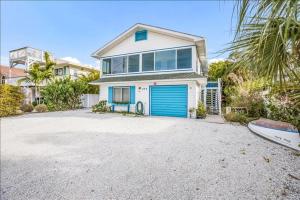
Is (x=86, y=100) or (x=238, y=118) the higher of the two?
(x=86, y=100)

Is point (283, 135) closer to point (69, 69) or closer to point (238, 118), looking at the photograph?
point (238, 118)

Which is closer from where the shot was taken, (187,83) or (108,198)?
(108,198)

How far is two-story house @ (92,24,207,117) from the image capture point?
462 inches

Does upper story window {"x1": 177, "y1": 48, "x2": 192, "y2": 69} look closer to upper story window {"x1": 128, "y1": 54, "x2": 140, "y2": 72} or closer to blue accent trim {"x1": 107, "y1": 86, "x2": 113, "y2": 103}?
upper story window {"x1": 128, "y1": 54, "x2": 140, "y2": 72}

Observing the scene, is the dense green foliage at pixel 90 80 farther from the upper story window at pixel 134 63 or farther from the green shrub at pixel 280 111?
the green shrub at pixel 280 111

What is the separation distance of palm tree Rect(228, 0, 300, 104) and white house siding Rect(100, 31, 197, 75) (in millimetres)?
10507

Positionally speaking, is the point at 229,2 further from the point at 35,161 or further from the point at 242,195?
the point at 35,161

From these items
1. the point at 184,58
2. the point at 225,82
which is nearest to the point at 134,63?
the point at 184,58

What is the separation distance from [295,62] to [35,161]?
5.40 metres

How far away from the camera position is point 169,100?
12.2 m

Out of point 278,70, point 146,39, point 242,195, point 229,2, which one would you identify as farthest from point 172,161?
point 146,39

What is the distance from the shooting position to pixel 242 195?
8.29 feet

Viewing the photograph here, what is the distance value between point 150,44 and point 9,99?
11569 mm

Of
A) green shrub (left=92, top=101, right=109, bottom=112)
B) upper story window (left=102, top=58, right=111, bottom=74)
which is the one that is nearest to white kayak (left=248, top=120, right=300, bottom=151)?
green shrub (left=92, top=101, right=109, bottom=112)
